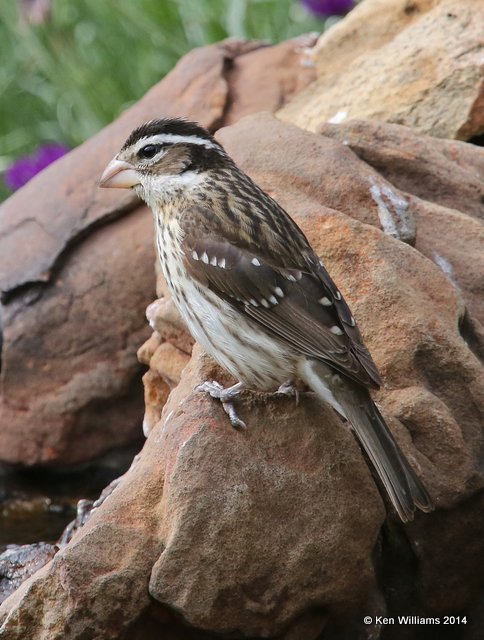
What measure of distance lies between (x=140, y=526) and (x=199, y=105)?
3815mm

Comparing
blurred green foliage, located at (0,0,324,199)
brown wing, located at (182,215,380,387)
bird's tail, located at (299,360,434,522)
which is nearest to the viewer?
bird's tail, located at (299,360,434,522)

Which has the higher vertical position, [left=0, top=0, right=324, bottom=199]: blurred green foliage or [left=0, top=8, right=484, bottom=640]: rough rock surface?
[left=0, top=8, right=484, bottom=640]: rough rock surface

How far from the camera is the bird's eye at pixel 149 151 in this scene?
5000mm

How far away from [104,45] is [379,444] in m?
7.39

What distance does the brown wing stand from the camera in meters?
4.32

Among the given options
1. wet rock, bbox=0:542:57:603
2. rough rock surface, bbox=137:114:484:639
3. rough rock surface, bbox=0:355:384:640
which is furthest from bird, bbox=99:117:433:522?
wet rock, bbox=0:542:57:603

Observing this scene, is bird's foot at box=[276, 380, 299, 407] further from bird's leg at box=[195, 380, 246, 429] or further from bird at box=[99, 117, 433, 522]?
bird's leg at box=[195, 380, 246, 429]

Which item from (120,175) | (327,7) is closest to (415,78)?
(120,175)

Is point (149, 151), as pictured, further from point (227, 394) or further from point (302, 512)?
point (302, 512)

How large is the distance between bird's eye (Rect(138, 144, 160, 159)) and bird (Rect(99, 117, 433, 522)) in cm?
6

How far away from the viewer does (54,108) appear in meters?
11.1

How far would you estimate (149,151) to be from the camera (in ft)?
16.4

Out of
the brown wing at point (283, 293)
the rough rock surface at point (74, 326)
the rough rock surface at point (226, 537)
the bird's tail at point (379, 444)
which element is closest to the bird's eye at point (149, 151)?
the brown wing at point (283, 293)

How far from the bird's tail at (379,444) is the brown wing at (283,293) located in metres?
0.09
